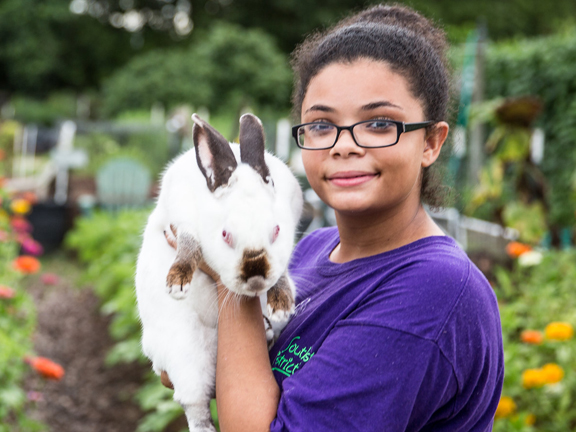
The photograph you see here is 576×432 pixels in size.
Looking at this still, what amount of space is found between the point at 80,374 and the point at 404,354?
413 cm

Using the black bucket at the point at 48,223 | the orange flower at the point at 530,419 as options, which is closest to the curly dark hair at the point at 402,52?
the orange flower at the point at 530,419

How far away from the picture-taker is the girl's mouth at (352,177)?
49.5 inches

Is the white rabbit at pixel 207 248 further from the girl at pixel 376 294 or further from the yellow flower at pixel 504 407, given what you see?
the yellow flower at pixel 504 407

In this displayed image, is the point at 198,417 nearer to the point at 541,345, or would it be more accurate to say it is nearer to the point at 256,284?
the point at 256,284

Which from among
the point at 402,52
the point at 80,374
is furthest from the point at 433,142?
the point at 80,374

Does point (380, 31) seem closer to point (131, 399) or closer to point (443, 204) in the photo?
point (443, 204)

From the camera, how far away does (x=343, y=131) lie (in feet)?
4.11

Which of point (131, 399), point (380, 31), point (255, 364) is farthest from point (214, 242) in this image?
point (131, 399)

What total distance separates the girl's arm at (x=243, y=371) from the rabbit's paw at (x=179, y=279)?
3.6 inches

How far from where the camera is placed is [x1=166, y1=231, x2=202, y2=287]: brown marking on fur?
129 centimetres

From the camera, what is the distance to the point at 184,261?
132 centimetres

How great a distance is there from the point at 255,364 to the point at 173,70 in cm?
1430

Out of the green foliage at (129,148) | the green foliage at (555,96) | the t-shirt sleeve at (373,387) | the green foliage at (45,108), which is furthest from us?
the green foliage at (45,108)

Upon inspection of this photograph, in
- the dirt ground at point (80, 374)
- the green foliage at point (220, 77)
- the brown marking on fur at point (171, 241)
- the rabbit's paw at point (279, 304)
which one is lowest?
the dirt ground at point (80, 374)
